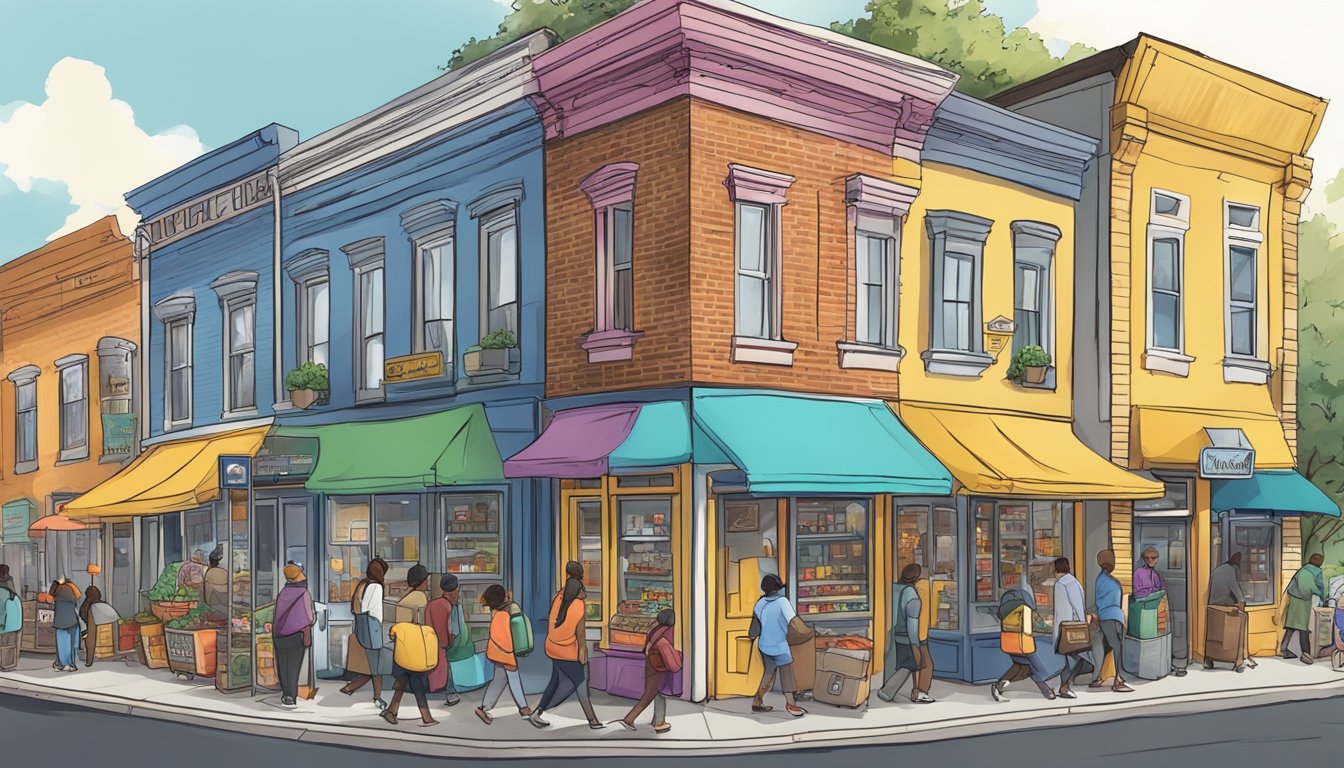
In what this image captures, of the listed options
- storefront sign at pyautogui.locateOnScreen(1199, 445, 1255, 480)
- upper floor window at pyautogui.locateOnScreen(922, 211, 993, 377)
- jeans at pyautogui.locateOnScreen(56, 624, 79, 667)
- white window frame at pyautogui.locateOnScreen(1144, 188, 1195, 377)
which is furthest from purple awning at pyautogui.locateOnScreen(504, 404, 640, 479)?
storefront sign at pyautogui.locateOnScreen(1199, 445, 1255, 480)

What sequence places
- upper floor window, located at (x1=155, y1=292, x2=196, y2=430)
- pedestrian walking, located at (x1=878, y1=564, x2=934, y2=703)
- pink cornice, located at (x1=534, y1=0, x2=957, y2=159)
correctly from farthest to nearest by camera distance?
upper floor window, located at (x1=155, y1=292, x2=196, y2=430) < pink cornice, located at (x1=534, y1=0, x2=957, y2=159) < pedestrian walking, located at (x1=878, y1=564, x2=934, y2=703)

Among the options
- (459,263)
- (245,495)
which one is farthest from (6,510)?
(459,263)

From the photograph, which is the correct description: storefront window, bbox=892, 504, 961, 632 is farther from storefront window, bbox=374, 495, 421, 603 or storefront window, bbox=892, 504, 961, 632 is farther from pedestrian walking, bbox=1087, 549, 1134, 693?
storefront window, bbox=374, 495, 421, 603

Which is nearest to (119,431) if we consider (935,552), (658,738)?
(658,738)

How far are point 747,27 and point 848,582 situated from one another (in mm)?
7286

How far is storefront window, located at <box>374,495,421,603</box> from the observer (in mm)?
17656

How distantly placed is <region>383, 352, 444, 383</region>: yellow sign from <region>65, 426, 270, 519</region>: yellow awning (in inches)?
129

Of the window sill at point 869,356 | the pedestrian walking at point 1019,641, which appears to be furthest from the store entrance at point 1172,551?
the window sill at point 869,356

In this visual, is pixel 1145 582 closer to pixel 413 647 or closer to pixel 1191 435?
pixel 1191 435

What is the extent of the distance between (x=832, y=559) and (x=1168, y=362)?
7.29 metres

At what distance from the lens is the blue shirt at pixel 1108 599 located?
615 inches

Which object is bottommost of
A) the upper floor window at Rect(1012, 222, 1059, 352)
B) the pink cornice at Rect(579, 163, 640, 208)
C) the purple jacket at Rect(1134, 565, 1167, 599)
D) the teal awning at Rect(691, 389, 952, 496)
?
the purple jacket at Rect(1134, 565, 1167, 599)

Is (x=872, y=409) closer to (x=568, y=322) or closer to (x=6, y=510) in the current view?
(x=568, y=322)

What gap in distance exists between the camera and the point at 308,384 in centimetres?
1948
